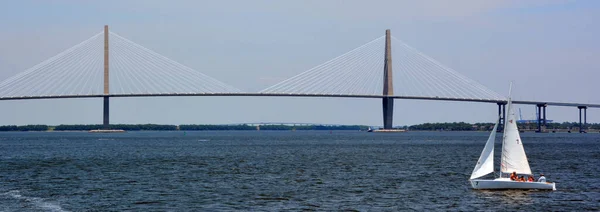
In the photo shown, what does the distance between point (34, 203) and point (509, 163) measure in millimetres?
16856

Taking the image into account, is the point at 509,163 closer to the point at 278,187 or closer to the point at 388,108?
the point at 278,187

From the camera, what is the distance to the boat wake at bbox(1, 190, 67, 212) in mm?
26984

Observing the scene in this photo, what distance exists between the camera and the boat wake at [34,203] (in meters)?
27.0

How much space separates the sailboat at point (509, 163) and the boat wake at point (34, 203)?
48.5 ft

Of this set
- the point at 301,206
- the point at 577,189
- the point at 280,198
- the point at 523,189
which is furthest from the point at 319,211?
the point at 577,189

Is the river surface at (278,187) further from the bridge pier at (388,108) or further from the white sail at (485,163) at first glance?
the bridge pier at (388,108)

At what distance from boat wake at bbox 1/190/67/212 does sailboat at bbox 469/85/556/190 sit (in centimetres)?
1478

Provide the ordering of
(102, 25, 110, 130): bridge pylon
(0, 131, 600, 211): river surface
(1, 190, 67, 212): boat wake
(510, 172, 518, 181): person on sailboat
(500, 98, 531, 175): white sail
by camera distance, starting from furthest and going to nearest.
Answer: (102, 25, 110, 130): bridge pylon, (500, 98, 531, 175): white sail, (510, 172, 518, 181): person on sailboat, (0, 131, 600, 211): river surface, (1, 190, 67, 212): boat wake

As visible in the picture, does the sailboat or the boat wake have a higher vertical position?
the sailboat

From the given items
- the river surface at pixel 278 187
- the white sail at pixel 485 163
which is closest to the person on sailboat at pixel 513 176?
the white sail at pixel 485 163

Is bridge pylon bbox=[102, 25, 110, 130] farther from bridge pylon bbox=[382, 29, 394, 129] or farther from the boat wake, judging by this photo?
the boat wake

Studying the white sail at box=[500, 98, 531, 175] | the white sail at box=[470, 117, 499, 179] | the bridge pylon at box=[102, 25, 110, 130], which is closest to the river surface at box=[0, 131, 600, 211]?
the white sail at box=[470, 117, 499, 179]

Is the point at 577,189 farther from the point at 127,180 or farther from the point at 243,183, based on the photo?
the point at 127,180

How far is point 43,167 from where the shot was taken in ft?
154
